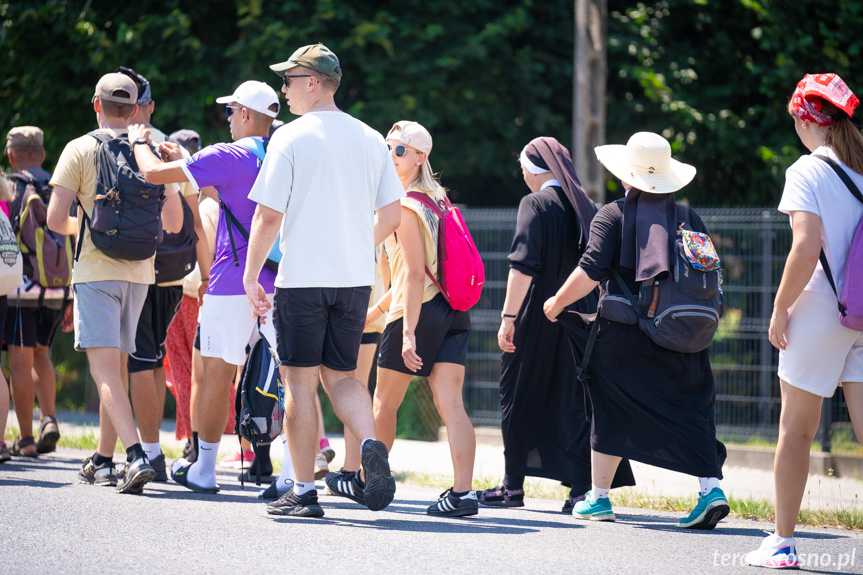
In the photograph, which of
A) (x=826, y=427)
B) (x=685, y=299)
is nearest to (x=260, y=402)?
(x=685, y=299)

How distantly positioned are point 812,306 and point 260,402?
2.82 metres

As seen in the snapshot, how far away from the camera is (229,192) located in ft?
18.6

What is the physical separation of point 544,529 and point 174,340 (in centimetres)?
378

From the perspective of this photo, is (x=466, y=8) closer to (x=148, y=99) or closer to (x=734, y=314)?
(x=734, y=314)

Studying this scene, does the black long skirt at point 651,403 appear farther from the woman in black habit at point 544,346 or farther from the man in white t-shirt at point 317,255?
the man in white t-shirt at point 317,255

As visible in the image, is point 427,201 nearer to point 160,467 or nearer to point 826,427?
point 160,467

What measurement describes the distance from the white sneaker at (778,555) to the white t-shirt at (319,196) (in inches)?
88.3

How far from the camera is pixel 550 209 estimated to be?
5957 mm

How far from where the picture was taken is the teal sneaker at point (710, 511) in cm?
534

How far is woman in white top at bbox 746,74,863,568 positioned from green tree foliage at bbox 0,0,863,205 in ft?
23.2

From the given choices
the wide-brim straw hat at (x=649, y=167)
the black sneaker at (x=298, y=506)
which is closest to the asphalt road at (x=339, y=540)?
the black sneaker at (x=298, y=506)

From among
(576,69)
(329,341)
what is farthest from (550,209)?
(576,69)

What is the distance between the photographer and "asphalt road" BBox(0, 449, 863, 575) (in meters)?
4.30

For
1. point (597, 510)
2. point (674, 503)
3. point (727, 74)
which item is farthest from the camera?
point (727, 74)
